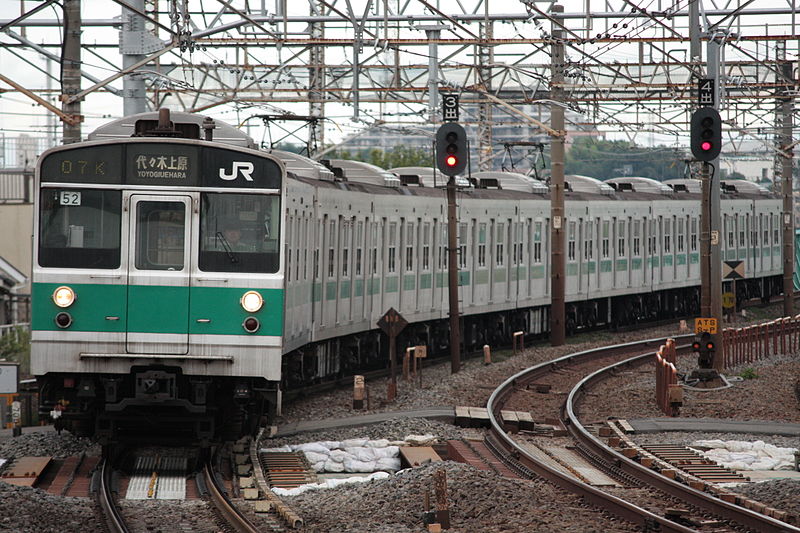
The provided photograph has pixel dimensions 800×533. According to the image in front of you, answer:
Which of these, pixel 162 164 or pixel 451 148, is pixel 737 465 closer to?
pixel 162 164

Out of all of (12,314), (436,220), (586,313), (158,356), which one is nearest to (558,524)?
(158,356)

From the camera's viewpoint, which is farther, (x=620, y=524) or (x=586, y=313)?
(x=586, y=313)

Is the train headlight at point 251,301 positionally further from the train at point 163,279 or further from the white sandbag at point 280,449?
the white sandbag at point 280,449

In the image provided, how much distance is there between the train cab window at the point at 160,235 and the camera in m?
10.9

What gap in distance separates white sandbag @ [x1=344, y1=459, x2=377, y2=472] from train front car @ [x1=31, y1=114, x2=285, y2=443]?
3.85 feet

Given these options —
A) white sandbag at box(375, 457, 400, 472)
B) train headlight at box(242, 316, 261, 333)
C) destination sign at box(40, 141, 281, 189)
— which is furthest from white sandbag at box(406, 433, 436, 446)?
destination sign at box(40, 141, 281, 189)

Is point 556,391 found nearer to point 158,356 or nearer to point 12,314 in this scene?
point 158,356

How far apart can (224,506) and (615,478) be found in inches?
150

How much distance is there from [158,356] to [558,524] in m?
3.71

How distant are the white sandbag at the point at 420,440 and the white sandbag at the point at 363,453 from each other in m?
0.69

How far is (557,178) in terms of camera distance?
77.6 feet

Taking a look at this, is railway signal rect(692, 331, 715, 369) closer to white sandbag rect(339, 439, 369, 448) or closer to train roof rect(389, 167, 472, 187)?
train roof rect(389, 167, 472, 187)

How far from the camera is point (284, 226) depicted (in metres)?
11.0

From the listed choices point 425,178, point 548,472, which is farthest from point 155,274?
point 425,178
